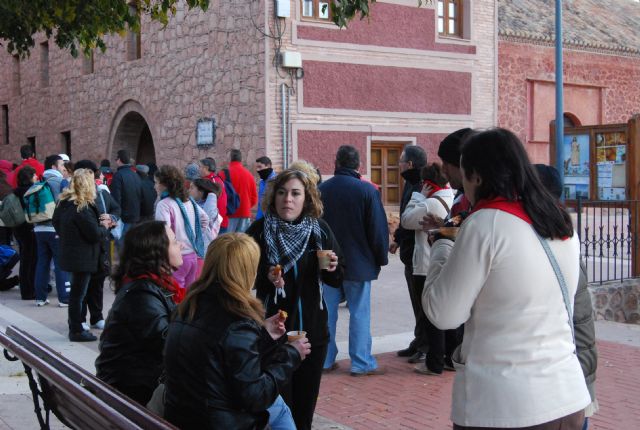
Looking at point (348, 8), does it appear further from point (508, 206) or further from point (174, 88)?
point (174, 88)

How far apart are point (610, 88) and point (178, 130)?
13.9 meters

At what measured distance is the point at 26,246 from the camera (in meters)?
10.6

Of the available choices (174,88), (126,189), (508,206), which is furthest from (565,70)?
(508,206)

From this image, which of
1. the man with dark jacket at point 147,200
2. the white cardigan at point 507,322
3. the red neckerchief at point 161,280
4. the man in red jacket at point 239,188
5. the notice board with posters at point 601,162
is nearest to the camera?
the white cardigan at point 507,322

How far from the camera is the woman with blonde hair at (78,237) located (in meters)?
7.82

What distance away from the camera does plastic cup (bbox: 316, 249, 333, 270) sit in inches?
178

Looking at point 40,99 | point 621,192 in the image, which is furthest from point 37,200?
point 40,99

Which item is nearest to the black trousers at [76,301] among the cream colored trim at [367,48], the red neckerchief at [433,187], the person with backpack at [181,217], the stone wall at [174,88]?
the person with backpack at [181,217]

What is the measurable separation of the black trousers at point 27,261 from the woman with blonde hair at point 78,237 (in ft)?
8.05

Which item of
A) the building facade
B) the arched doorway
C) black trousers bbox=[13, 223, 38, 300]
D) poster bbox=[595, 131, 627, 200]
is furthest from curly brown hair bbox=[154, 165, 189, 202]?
the building facade

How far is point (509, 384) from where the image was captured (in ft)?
8.32

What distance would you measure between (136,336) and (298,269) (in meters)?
1.14

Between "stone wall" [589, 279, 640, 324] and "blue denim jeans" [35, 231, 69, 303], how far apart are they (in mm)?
6550

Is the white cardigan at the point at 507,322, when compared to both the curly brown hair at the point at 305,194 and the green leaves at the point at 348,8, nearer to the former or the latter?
the curly brown hair at the point at 305,194
